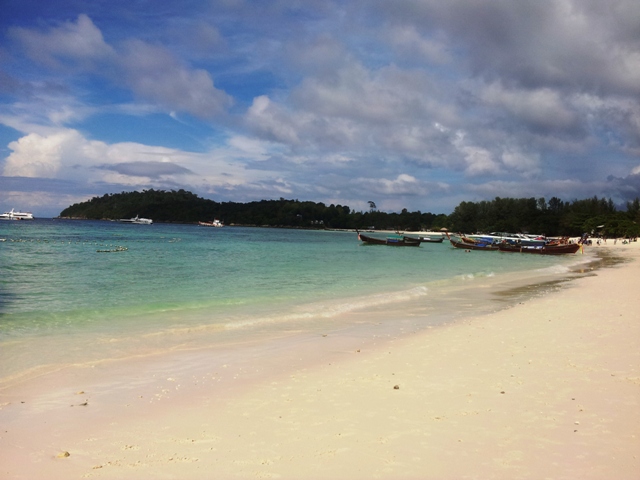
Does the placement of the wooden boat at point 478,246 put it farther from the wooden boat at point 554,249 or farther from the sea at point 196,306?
the sea at point 196,306

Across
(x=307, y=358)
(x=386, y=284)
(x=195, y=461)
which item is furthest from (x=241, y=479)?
(x=386, y=284)

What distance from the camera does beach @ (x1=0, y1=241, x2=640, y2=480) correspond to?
421 cm

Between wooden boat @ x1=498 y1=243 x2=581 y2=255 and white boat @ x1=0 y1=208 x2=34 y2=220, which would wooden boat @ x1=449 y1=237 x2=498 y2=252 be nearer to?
wooden boat @ x1=498 y1=243 x2=581 y2=255

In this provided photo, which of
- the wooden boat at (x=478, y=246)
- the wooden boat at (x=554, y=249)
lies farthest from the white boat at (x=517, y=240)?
the wooden boat at (x=554, y=249)

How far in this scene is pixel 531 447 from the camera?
4.54 m

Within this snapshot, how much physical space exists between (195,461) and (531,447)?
3279 mm

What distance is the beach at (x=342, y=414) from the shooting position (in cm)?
421

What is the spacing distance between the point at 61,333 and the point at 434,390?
877 centimetres

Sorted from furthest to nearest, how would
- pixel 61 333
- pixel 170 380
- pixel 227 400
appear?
pixel 61 333 < pixel 170 380 < pixel 227 400

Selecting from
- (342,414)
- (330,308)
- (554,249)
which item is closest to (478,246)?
(554,249)

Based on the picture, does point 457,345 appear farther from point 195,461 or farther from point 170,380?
point 195,461

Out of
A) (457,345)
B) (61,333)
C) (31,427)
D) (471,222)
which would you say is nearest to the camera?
(31,427)

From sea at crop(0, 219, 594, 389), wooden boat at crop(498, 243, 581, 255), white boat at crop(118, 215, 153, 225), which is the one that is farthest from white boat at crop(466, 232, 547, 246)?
white boat at crop(118, 215, 153, 225)

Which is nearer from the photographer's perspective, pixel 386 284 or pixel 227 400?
pixel 227 400
